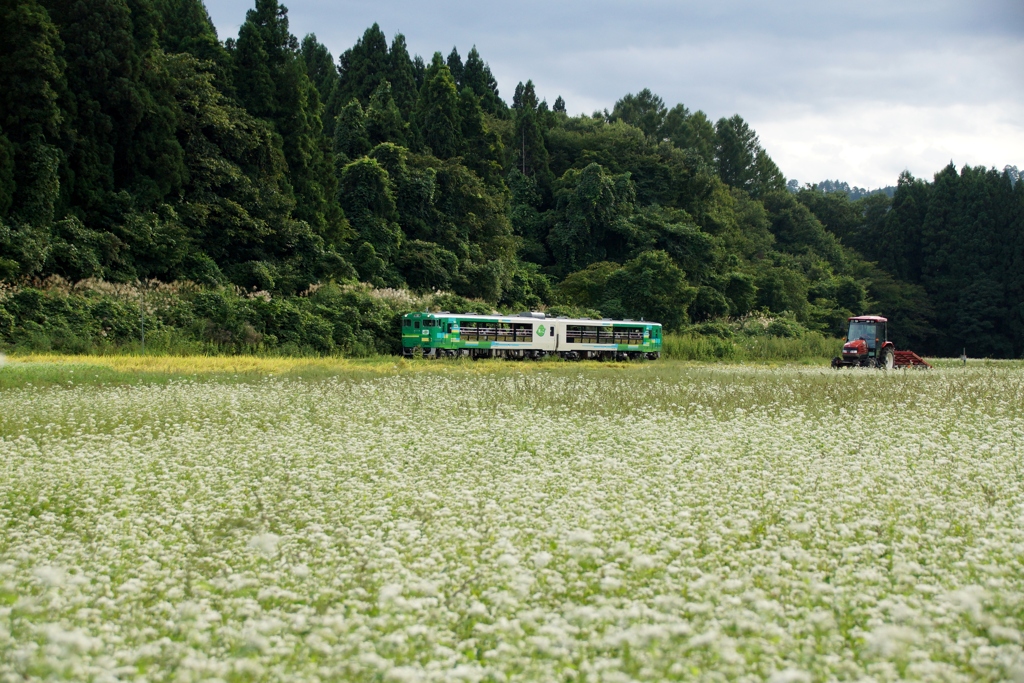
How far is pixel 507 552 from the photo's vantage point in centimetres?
545

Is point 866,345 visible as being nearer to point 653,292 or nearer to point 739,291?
point 653,292

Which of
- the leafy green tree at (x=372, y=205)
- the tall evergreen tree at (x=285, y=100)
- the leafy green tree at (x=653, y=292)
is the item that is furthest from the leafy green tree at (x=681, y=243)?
the tall evergreen tree at (x=285, y=100)

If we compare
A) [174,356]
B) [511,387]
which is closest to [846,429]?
[511,387]

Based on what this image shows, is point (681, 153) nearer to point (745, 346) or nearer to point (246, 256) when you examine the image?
point (745, 346)

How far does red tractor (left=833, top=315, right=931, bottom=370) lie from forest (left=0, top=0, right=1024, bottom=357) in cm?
1405

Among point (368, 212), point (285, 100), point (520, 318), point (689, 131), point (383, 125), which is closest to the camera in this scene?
point (520, 318)

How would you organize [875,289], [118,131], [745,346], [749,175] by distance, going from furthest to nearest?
1. [749,175]
2. [875,289]
3. [745,346]
4. [118,131]

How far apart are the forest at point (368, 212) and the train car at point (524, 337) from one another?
210 cm

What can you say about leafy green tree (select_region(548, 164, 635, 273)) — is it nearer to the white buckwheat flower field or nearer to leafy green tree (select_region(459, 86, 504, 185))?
leafy green tree (select_region(459, 86, 504, 185))

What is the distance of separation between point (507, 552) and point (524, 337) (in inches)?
1230

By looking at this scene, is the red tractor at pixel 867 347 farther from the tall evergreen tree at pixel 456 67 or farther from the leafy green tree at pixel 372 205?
the tall evergreen tree at pixel 456 67

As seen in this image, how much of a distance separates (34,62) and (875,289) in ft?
224

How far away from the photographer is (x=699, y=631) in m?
4.18

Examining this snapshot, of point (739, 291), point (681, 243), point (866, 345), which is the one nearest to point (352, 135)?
point (681, 243)
